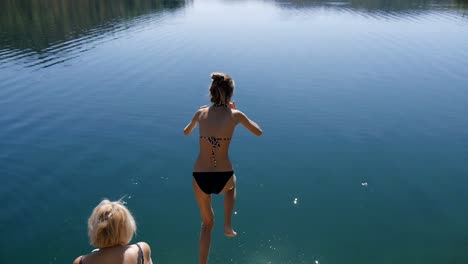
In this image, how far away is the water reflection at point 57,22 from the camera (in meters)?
26.8

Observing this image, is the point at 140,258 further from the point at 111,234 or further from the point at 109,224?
the point at 109,224

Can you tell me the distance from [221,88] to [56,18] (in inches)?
1590

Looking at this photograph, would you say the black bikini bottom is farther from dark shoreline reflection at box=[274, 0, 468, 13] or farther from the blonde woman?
dark shoreline reflection at box=[274, 0, 468, 13]

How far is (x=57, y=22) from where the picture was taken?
37.0 meters

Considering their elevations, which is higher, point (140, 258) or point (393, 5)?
point (140, 258)

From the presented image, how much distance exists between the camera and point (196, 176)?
4.98 metres

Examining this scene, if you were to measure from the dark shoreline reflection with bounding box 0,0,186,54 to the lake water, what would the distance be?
0.88 metres

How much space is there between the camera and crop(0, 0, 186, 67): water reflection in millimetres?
26766

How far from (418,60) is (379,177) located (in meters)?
16.3

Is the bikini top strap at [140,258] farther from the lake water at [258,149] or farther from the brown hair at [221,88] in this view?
the lake water at [258,149]

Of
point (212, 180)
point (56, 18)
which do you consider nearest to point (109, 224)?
point (212, 180)

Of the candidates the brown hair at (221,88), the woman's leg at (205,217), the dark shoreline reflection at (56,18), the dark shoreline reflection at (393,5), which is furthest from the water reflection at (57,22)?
the dark shoreline reflection at (393,5)

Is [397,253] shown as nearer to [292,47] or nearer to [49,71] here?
[49,71]

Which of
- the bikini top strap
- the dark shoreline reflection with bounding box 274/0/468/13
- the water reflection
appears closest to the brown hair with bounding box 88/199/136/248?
the bikini top strap
